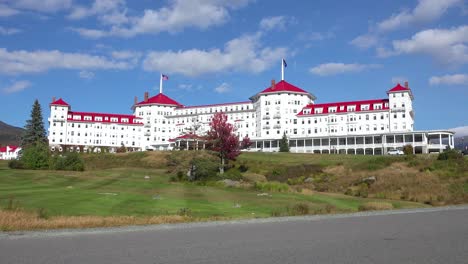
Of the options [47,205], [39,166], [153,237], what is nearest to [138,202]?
[47,205]

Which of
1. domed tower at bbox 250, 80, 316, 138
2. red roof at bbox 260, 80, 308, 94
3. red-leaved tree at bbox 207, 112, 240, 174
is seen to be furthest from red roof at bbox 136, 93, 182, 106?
red-leaved tree at bbox 207, 112, 240, 174

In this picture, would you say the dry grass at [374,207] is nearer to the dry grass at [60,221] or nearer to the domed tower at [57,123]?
the dry grass at [60,221]

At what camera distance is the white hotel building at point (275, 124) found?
104250 millimetres

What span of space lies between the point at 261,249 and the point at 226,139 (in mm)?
51748

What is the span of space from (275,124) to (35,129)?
59.6m

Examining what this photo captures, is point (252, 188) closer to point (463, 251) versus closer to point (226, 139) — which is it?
point (226, 139)

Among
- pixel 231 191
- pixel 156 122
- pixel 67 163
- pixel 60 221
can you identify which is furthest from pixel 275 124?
pixel 60 221

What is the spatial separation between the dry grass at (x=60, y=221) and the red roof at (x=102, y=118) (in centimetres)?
12138

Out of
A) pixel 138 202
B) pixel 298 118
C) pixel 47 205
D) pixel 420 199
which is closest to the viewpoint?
pixel 47 205

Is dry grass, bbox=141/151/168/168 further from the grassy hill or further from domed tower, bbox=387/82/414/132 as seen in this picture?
domed tower, bbox=387/82/414/132

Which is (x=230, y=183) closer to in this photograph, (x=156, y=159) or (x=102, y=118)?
(x=156, y=159)

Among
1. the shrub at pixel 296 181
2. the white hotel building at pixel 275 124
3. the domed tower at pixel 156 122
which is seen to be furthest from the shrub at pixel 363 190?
the domed tower at pixel 156 122

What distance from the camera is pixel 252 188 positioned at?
4416 centimetres

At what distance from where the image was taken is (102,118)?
137 metres
